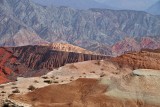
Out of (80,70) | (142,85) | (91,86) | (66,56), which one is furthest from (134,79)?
(66,56)

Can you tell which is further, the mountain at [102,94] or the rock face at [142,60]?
the rock face at [142,60]

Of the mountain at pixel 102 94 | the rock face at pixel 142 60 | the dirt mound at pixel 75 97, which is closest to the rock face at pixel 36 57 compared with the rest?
the rock face at pixel 142 60

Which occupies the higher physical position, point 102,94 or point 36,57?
point 102,94

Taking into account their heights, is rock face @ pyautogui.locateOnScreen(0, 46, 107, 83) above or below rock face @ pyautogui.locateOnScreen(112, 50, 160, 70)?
below

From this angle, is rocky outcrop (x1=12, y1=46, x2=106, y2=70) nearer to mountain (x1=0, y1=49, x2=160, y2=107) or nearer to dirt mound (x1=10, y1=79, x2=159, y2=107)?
dirt mound (x1=10, y1=79, x2=159, y2=107)

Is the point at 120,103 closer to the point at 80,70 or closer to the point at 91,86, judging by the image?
the point at 91,86

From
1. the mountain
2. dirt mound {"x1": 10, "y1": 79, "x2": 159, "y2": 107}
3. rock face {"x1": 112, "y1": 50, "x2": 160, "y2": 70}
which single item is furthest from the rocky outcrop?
the mountain

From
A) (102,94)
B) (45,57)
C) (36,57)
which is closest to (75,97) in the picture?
(102,94)

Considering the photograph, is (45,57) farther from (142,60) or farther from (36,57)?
(142,60)

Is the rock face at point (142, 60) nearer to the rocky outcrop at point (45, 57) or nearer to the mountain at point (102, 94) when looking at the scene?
the mountain at point (102, 94)
